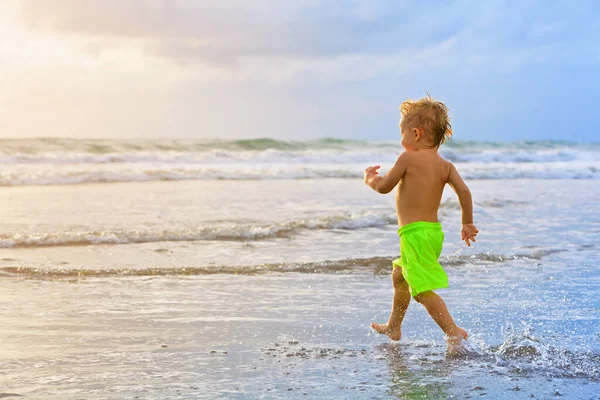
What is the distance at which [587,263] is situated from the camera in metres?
7.05

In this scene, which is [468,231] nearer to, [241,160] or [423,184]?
[423,184]

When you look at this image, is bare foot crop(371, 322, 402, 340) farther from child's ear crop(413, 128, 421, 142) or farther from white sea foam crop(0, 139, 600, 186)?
white sea foam crop(0, 139, 600, 186)

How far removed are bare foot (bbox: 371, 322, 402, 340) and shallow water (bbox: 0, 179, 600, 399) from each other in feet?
0.19

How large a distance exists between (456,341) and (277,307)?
1525 millimetres

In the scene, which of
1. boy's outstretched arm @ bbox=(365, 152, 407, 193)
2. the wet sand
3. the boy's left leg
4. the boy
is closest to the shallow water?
the wet sand

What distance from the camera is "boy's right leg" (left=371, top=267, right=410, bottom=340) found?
4.52 metres

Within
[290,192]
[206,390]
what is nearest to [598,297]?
[206,390]

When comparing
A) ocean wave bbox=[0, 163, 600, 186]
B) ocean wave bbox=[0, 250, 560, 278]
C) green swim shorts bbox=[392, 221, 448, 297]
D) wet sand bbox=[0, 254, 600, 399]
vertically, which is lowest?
wet sand bbox=[0, 254, 600, 399]

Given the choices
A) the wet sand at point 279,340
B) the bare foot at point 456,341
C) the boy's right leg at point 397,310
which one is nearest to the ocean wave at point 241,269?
the wet sand at point 279,340

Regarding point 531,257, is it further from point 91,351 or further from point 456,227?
point 91,351

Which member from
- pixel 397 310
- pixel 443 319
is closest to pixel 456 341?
Result: pixel 443 319

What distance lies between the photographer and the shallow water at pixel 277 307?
3.70 meters

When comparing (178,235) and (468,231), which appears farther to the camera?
(178,235)

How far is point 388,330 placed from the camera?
14.9ft
